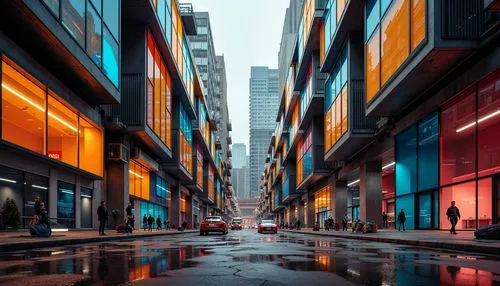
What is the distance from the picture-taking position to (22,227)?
20.2m

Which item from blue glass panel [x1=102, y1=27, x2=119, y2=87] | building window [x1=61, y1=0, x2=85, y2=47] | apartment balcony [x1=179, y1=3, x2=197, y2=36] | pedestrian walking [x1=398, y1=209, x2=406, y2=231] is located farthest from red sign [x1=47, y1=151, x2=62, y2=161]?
apartment balcony [x1=179, y1=3, x2=197, y2=36]

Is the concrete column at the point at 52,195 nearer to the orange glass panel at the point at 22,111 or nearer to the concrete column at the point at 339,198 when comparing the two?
the orange glass panel at the point at 22,111

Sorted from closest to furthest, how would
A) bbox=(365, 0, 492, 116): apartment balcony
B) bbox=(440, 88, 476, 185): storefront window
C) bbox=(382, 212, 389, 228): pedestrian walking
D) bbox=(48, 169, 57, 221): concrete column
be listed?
bbox=(365, 0, 492, 116): apartment balcony < bbox=(440, 88, 476, 185): storefront window < bbox=(48, 169, 57, 221): concrete column < bbox=(382, 212, 389, 228): pedestrian walking

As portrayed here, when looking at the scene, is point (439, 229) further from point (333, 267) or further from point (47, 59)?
point (47, 59)

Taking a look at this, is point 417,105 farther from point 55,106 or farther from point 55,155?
point 55,155

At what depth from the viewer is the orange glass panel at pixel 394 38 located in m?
20.9

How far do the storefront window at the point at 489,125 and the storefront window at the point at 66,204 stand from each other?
19.0m

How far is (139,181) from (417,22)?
2641 centimetres

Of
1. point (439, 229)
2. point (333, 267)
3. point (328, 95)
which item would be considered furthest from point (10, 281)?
point (328, 95)

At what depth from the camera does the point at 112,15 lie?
26.7 meters

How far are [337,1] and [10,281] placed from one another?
29346mm

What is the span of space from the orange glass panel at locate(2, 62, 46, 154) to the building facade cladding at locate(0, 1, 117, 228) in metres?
0.04

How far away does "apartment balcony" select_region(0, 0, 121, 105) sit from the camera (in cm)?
1653

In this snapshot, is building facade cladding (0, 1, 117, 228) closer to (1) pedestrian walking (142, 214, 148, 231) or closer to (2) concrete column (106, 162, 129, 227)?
(2) concrete column (106, 162, 129, 227)
